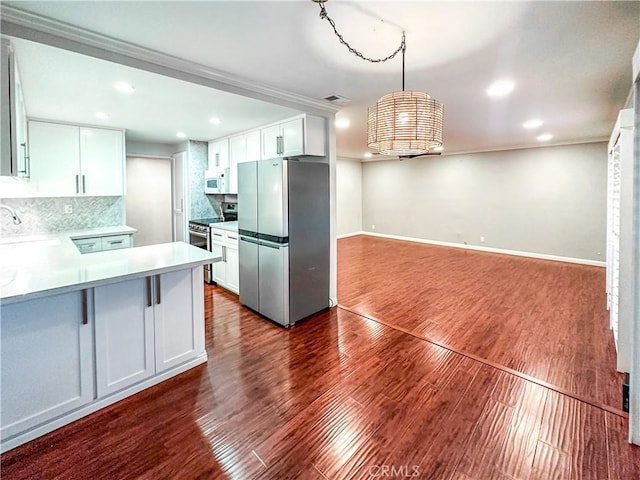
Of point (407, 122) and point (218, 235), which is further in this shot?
point (218, 235)

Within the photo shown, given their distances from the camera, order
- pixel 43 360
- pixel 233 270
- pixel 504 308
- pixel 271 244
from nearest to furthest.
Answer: pixel 43 360 → pixel 271 244 → pixel 504 308 → pixel 233 270

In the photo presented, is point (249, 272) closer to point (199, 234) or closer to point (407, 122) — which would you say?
point (199, 234)

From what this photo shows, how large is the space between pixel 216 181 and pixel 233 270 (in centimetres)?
163

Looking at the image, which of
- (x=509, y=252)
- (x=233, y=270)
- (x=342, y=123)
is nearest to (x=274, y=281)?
(x=233, y=270)

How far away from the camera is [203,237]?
519 cm

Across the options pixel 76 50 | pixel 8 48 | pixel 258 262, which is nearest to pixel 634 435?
pixel 258 262

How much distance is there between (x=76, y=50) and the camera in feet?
7.08

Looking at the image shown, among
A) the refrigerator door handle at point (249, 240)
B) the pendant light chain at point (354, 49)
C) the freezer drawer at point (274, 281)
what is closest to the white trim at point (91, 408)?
the freezer drawer at point (274, 281)

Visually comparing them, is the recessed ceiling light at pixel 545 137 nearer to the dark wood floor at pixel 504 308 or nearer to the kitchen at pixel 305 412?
the dark wood floor at pixel 504 308

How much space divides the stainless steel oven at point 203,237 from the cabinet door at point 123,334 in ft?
8.77

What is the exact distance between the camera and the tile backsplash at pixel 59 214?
3.84 m

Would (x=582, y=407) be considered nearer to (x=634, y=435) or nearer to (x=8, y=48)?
(x=634, y=435)

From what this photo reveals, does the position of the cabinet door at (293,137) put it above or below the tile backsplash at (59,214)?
above

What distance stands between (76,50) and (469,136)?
594 centimetres
